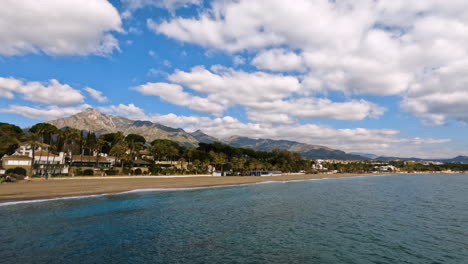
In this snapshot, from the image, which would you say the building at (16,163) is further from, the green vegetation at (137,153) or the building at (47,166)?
the green vegetation at (137,153)

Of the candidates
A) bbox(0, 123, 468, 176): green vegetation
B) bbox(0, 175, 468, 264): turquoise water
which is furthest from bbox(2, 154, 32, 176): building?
bbox(0, 175, 468, 264): turquoise water

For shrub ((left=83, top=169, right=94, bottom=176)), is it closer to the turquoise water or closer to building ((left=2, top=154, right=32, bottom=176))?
building ((left=2, top=154, right=32, bottom=176))

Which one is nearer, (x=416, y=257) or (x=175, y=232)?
(x=416, y=257)

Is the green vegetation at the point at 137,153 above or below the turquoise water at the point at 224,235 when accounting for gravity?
above

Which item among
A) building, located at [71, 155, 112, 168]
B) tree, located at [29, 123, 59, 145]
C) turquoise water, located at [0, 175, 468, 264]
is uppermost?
tree, located at [29, 123, 59, 145]

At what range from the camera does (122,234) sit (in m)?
22.4

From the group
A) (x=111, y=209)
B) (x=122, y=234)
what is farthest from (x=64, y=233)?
(x=111, y=209)

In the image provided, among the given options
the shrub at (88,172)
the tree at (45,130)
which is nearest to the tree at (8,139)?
the tree at (45,130)

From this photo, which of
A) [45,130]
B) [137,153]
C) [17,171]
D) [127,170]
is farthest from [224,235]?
[45,130]

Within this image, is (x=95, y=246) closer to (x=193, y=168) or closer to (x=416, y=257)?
(x=416, y=257)

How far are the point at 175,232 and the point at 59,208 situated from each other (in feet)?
65.2

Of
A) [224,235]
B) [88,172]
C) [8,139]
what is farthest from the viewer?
[8,139]

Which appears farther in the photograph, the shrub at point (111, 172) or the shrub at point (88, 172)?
the shrub at point (111, 172)

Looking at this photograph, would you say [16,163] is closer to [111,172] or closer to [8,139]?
[8,139]
